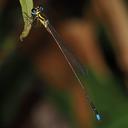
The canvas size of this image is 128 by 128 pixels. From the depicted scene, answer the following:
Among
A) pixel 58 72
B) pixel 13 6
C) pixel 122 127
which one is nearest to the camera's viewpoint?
pixel 122 127

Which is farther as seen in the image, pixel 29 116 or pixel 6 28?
pixel 29 116

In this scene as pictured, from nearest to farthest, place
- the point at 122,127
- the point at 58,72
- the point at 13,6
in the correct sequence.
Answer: the point at 122,127 < the point at 13,6 < the point at 58,72

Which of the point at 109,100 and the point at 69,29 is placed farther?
the point at 69,29

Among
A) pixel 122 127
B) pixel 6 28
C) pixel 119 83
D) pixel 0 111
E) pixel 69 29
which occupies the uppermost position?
pixel 6 28

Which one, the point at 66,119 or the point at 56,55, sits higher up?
the point at 56,55

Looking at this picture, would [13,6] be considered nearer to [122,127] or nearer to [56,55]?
[56,55]

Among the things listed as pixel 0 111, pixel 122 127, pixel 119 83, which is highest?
pixel 0 111

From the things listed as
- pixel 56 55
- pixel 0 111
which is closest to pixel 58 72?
pixel 56 55

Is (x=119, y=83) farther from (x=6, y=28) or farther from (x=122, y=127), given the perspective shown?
(x=6, y=28)

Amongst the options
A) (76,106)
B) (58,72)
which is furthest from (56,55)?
(76,106)
